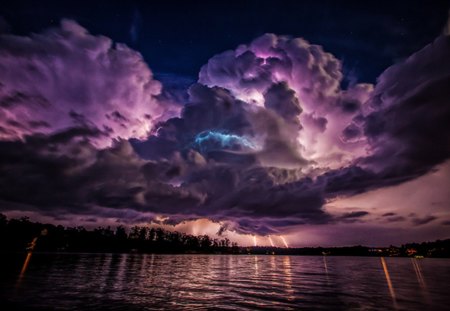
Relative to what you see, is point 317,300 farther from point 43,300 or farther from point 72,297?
point 43,300

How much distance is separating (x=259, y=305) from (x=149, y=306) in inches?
498

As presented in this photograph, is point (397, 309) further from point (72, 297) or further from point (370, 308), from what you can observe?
point (72, 297)

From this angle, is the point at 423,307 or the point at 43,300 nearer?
the point at 43,300

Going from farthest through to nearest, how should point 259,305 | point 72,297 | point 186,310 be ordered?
point 72,297, point 259,305, point 186,310

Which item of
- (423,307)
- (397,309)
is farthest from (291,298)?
(423,307)

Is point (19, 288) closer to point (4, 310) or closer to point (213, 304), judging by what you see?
point (4, 310)

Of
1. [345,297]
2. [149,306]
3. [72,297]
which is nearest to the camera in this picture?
[149,306]

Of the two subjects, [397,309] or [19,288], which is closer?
[397,309]

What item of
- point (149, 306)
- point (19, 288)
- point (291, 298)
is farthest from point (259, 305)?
point (19, 288)

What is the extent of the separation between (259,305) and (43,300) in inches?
989

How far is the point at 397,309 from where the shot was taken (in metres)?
32.4

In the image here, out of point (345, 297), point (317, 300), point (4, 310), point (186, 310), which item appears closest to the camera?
point (4, 310)

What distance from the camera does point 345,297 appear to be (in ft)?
131

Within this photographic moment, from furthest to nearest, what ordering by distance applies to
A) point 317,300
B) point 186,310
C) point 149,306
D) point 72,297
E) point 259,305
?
point 317,300 < point 72,297 < point 259,305 < point 149,306 < point 186,310
